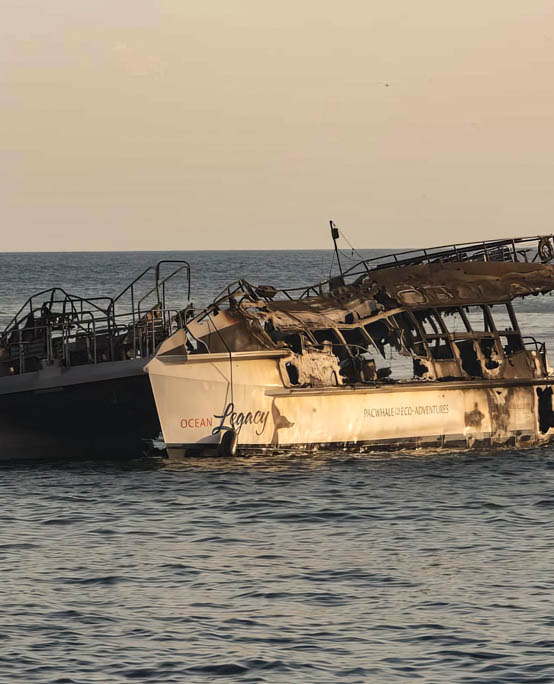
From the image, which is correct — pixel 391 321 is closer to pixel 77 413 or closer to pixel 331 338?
pixel 331 338

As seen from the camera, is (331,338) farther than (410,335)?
Yes

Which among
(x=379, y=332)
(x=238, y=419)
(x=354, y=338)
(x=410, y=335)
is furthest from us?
(x=379, y=332)

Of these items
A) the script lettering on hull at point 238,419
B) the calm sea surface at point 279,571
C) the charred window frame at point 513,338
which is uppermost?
the charred window frame at point 513,338

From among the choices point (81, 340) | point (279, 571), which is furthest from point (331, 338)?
point (279, 571)

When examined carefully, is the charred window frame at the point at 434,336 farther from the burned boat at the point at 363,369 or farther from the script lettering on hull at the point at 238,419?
the script lettering on hull at the point at 238,419

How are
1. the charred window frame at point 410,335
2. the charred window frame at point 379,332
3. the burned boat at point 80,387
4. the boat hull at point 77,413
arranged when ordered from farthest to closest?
the charred window frame at point 379,332
the charred window frame at point 410,335
the burned boat at point 80,387
the boat hull at point 77,413

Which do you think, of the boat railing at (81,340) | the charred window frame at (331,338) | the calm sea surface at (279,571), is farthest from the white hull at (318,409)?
the boat railing at (81,340)

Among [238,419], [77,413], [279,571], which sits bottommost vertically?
[279,571]

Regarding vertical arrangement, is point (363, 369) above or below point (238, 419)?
above

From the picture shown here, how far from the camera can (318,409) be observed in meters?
33.3

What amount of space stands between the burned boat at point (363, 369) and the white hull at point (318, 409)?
3 cm

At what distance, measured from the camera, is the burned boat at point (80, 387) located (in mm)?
32438

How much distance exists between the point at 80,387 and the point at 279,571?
11757mm

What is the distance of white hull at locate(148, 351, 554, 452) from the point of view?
104 ft
